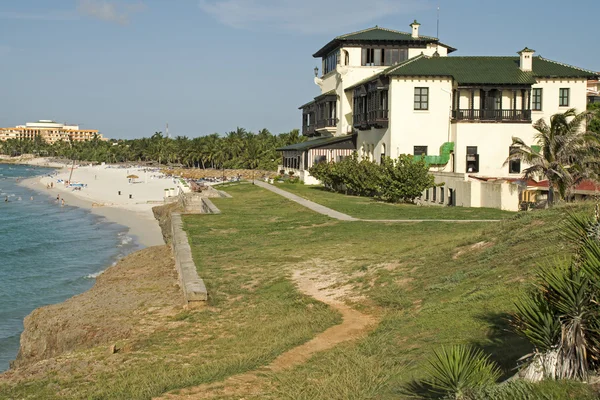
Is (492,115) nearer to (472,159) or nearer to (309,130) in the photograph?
(472,159)

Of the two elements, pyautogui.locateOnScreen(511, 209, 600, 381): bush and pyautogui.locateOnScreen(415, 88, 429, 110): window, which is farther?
pyautogui.locateOnScreen(415, 88, 429, 110): window

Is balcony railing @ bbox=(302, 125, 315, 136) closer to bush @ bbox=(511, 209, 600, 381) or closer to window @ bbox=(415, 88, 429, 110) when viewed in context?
window @ bbox=(415, 88, 429, 110)

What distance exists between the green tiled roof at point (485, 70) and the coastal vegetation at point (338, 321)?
2517cm

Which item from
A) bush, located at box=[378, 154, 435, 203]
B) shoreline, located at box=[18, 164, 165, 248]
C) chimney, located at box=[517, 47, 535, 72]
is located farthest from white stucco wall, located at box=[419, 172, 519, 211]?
shoreline, located at box=[18, 164, 165, 248]

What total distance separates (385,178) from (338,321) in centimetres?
2649

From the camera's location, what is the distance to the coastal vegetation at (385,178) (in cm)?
3903

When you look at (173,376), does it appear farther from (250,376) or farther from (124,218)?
(124,218)

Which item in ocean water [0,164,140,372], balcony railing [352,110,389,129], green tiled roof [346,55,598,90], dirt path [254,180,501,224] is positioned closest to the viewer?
dirt path [254,180,501,224]

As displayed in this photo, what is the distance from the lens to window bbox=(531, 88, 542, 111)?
155 ft

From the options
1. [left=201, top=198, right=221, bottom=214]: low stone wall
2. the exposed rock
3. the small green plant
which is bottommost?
the exposed rock

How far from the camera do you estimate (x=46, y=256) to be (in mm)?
44438

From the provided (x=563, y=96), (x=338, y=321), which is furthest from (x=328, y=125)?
(x=338, y=321)

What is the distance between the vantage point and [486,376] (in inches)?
277

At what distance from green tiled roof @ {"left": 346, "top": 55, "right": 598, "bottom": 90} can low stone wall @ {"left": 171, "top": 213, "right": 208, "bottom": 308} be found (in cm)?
2406
